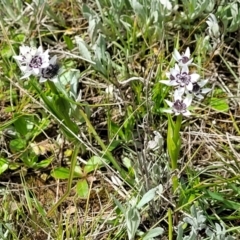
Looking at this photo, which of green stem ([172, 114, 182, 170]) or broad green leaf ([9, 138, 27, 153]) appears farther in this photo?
broad green leaf ([9, 138, 27, 153])

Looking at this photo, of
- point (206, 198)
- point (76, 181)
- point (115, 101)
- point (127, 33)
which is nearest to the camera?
point (206, 198)

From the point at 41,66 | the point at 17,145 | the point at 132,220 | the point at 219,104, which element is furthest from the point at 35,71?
the point at 219,104

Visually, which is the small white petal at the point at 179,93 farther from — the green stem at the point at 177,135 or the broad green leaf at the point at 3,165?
the broad green leaf at the point at 3,165

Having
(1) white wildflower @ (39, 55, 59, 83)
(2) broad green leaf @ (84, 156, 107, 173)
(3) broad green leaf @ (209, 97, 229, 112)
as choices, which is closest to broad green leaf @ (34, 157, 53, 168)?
(2) broad green leaf @ (84, 156, 107, 173)

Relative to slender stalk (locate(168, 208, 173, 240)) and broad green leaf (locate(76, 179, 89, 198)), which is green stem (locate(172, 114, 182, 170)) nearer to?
slender stalk (locate(168, 208, 173, 240))

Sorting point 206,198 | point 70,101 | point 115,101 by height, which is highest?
point 70,101

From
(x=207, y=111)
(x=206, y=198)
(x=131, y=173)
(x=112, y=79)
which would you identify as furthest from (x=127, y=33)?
(x=206, y=198)

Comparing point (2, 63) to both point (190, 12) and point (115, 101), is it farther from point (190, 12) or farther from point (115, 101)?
point (190, 12)
